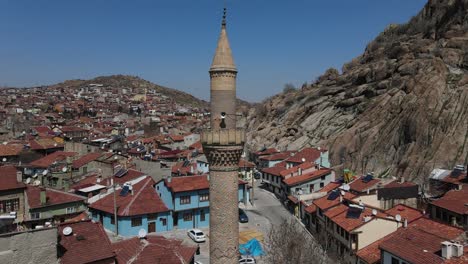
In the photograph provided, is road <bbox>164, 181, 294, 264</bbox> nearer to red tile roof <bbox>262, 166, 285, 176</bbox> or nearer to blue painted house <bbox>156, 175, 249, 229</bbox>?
blue painted house <bbox>156, 175, 249, 229</bbox>

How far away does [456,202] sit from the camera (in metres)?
27.4

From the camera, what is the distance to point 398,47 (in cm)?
6650

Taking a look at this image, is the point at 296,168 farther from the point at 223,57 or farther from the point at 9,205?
the point at 223,57

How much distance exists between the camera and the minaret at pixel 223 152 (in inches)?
667

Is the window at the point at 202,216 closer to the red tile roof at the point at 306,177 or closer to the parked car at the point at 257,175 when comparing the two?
the red tile roof at the point at 306,177

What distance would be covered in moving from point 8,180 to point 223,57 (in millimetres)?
19222

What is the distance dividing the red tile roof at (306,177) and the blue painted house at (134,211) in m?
15.4

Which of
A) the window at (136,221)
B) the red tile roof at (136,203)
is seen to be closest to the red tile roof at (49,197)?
the red tile roof at (136,203)

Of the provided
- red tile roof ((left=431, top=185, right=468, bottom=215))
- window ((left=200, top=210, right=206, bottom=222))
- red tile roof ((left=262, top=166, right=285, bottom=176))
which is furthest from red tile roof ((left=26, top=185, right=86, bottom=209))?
red tile roof ((left=431, top=185, right=468, bottom=215))

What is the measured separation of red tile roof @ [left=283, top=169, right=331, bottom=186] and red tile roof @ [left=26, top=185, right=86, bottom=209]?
22190mm

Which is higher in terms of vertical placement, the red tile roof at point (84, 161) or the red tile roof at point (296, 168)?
the red tile roof at point (84, 161)

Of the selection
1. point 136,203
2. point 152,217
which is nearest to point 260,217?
point 152,217

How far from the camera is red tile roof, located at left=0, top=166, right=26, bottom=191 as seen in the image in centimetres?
2661

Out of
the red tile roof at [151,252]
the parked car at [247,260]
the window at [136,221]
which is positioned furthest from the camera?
the window at [136,221]
